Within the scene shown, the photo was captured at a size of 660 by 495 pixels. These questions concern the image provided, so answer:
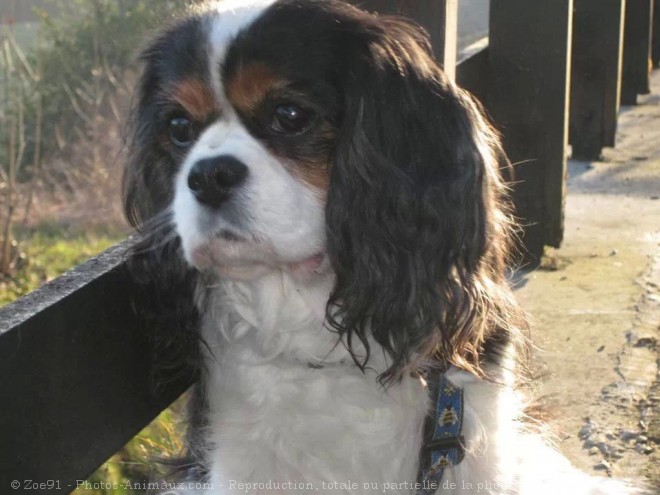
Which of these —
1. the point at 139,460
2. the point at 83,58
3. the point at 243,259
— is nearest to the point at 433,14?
the point at 243,259

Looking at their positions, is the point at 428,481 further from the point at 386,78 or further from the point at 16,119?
the point at 16,119

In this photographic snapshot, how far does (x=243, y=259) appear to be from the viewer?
1929 mm

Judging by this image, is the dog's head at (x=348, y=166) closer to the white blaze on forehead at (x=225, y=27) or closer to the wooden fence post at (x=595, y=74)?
the white blaze on forehead at (x=225, y=27)

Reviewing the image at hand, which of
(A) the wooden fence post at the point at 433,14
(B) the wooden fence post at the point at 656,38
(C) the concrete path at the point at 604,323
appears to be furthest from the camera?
(B) the wooden fence post at the point at 656,38

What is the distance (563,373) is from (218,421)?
55.1 inches

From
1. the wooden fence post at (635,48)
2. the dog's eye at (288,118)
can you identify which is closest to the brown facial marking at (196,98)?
the dog's eye at (288,118)

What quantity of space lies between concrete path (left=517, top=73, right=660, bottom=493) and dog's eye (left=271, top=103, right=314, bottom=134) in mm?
1185

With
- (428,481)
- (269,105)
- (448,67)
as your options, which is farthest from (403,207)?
(448,67)

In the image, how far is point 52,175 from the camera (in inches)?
288

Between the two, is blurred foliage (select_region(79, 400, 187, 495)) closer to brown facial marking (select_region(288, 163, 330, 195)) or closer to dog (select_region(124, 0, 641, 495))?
dog (select_region(124, 0, 641, 495))

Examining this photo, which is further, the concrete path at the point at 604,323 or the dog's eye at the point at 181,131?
the concrete path at the point at 604,323

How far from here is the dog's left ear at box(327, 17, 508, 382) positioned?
1.97m

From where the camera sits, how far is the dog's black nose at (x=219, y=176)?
1.83 metres

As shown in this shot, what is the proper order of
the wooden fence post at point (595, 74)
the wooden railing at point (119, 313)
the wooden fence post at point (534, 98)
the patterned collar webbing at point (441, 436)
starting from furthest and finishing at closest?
the wooden fence post at point (595, 74), the wooden fence post at point (534, 98), the patterned collar webbing at point (441, 436), the wooden railing at point (119, 313)
